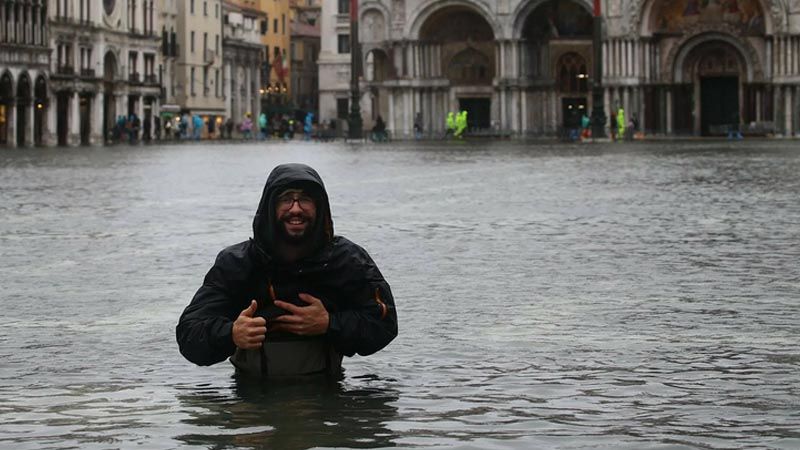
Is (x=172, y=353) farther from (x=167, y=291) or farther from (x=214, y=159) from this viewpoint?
(x=214, y=159)

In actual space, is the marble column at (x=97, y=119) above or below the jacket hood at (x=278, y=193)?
above

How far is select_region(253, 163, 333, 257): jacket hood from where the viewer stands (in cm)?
848

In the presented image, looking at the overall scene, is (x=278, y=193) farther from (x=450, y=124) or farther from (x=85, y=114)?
(x=85, y=114)

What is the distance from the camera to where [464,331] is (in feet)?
36.3

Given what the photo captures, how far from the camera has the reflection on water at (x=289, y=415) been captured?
292 inches

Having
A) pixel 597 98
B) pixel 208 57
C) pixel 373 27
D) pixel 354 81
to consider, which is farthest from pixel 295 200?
pixel 208 57

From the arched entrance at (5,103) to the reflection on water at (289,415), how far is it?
7334cm

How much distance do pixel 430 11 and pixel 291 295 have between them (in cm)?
8886

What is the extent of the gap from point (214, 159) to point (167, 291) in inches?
1524

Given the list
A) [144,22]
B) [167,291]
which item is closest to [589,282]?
[167,291]

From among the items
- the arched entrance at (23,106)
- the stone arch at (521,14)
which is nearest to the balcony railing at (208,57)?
the stone arch at (521,14)

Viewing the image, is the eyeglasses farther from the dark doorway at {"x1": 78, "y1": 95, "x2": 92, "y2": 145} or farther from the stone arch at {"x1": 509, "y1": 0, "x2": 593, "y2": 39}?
the stone arch at {"x1": 509, "y1": 0, "x2": 593, "y2": 39}

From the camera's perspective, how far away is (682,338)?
10.6 meters

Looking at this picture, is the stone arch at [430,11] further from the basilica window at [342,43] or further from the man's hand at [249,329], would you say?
the man's hand at [249,329]
